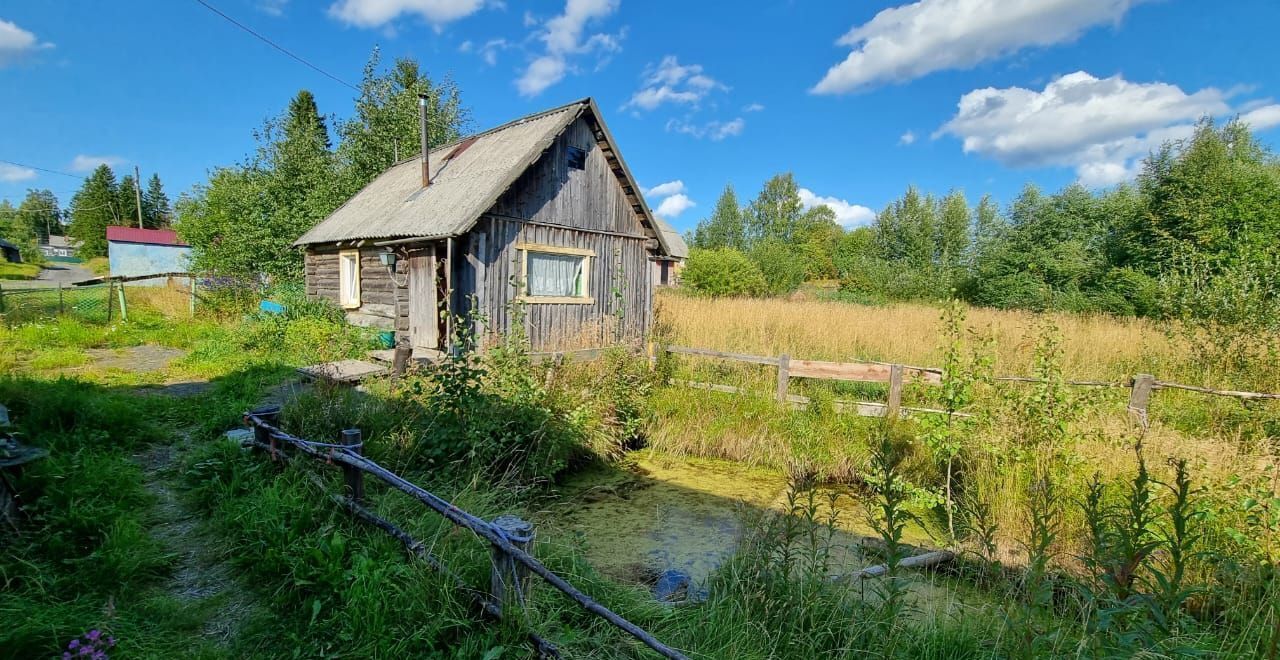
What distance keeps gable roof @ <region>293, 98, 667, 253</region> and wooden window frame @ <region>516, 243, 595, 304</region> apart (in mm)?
1283

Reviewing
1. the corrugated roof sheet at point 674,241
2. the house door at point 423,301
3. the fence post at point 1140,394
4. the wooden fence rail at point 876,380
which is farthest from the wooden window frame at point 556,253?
the corrugated roof sheet at point 674,241

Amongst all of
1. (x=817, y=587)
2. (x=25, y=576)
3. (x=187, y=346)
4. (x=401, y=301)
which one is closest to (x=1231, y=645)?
(x=817, y=587)

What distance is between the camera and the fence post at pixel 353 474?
3.56 m

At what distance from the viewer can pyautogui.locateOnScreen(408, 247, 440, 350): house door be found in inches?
377

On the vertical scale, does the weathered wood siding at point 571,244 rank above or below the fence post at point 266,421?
above

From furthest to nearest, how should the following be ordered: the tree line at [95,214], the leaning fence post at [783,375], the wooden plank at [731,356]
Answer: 1. the tree line at [95,214]
2. the wooden plank at [731,356]
3. the leaning fence post at [783,375]

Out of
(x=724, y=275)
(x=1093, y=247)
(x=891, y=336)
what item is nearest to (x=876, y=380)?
(x=891, y=336)

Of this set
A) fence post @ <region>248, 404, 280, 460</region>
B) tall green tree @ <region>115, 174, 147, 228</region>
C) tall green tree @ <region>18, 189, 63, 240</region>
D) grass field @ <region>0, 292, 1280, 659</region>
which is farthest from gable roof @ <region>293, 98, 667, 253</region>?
tall green tree @ <region>18, 189, 63, 240</region>

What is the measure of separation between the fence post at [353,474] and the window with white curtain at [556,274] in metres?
6.08

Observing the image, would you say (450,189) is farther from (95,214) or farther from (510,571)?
(95,214)

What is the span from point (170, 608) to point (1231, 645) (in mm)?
5619

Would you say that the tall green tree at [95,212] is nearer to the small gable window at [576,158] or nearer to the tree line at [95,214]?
the tree line at [95,214]

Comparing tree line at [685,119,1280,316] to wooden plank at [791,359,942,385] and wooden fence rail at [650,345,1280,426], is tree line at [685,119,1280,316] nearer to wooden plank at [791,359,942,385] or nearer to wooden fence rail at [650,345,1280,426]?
wooden fence rail at [650,345,1280,426]

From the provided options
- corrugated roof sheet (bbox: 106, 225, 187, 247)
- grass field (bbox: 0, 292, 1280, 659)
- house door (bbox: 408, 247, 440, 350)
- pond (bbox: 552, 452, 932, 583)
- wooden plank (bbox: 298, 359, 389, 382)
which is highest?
corrugated roof sheet (bbox: 106, 225, 187, 247)
